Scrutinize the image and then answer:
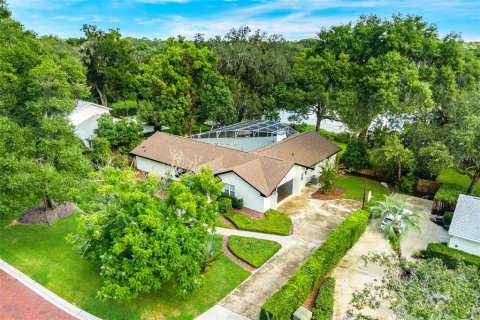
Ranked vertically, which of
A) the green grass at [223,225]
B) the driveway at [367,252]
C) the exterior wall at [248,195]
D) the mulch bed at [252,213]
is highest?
the exterior wall at [248,195]

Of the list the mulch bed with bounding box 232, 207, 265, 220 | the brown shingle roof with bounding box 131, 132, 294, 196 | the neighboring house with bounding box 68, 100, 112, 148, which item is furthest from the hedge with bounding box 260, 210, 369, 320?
the neighboring house with bounding box 68, 100, 112, 148

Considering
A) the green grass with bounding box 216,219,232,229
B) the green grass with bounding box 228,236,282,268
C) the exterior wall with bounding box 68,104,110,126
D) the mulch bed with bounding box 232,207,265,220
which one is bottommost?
the green grass with bounding box 228,236,282,268

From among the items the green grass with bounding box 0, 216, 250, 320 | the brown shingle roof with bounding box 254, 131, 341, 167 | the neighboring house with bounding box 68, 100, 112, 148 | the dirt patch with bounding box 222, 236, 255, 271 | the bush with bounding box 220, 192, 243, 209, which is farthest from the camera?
the neighboring house with bounding box 68, 100, 112, 148

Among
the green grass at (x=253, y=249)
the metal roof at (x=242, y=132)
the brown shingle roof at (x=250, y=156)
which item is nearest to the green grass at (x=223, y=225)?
the green grass at (x=253, y=249)

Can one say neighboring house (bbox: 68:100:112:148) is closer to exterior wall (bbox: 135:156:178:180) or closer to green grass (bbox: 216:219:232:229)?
exterior wall (bbox: 135:156:178:180)

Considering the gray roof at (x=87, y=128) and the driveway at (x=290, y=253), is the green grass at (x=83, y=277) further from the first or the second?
the gray roof at (x=87, y=128)

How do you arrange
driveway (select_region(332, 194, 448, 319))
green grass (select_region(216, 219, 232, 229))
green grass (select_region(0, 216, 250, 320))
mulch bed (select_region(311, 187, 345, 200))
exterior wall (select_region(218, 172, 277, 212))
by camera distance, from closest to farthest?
green grass (select_region(0, 216, 250, 320)), driveway (select_region(332, 194, 448, 319)), green grass (select_region(216, 219, 232, 229)), exterior wall (select_region(218, 172, 277, 212)), mulch bed (select_region(311, 187, 345, 200))

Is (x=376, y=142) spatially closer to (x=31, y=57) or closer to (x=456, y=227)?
(x=456, y=227)
